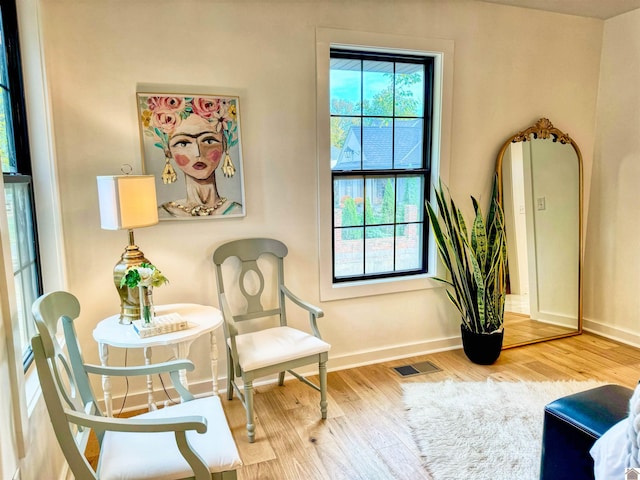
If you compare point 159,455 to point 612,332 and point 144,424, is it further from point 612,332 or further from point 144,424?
point 612,332

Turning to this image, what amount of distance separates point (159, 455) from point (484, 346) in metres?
2.36

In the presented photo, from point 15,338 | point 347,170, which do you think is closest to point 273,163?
point 347,170

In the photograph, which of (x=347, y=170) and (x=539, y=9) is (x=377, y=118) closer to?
(x=347, y=170)

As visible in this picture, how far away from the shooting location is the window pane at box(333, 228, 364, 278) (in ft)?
10.2

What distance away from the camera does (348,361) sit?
3.14 metres

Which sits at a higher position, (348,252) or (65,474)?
(348,252)

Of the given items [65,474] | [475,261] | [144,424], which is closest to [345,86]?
[475,261]

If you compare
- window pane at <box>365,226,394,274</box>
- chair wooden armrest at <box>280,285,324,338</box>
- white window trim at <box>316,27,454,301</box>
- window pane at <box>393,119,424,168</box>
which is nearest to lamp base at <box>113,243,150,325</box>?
chair wooden armrest at <box>280,285,324,338</box>

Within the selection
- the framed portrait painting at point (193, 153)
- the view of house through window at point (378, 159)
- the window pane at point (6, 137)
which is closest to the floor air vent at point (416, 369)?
the view of house through window at point (378, 159)

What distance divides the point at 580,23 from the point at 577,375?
2.70m

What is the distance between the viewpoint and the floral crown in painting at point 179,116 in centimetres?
248

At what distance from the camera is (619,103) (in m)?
3.49

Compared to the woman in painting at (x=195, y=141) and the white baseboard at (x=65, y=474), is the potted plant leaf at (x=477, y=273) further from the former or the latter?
the white baseboard at (x=65, y=474)

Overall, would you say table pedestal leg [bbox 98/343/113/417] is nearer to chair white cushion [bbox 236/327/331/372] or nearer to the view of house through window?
chair white cushion [bbox 236/327/331/372]
